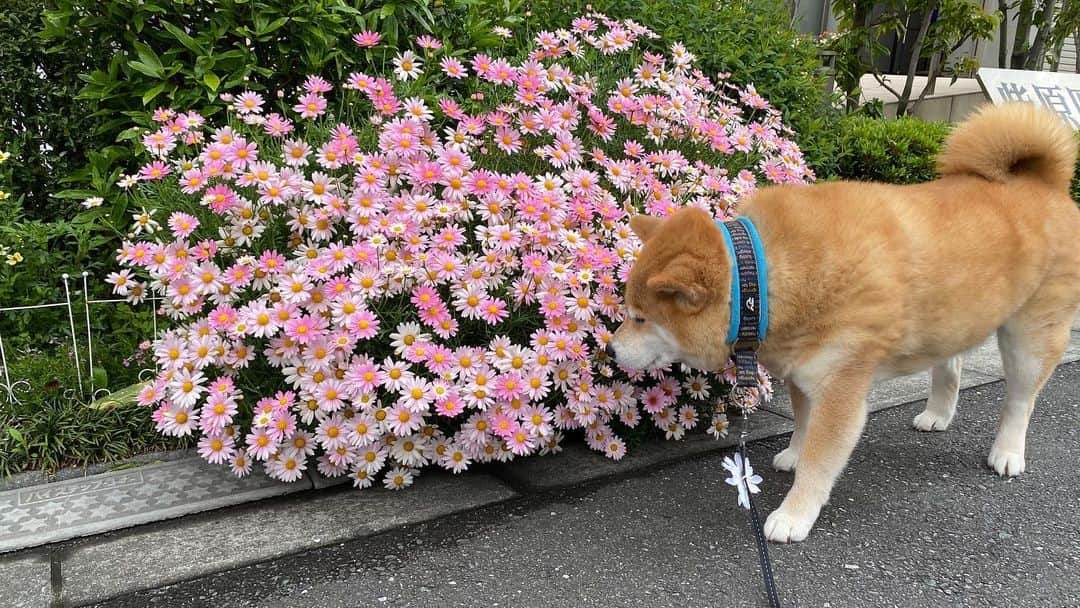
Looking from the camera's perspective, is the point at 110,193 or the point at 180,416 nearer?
the point at 180,416

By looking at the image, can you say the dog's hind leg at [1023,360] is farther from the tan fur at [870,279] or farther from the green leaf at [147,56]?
the green leaf at [147,56]

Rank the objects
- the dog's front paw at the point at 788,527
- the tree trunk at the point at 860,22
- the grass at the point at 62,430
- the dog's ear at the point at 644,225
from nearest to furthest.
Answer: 1. the dog's front paw at the point at 788,527
2. the dog's ear at the point at 644,225
3. the grass at the point at 62,430
4. the tree trunk at the point at 860,22

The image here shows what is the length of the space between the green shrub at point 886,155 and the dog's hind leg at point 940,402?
7.64 feet

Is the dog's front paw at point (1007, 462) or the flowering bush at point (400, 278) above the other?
the flowering bush at point (400, 278)

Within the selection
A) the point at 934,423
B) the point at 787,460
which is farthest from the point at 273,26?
the point at 934,423

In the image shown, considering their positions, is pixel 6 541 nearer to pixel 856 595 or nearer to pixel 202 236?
pixel 202 236

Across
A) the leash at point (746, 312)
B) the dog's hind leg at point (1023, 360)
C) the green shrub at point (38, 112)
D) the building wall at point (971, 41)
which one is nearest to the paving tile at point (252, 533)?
the leash at point (746, 312)

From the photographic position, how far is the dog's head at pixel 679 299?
250cm

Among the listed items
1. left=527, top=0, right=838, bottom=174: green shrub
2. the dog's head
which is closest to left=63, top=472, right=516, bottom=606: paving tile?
the dog's head

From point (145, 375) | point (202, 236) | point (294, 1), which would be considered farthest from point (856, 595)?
point (294, 1)

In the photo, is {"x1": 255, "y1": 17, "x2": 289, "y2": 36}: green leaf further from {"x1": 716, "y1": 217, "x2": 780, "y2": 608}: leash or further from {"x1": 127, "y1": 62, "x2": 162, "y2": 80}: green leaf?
{"x1": 716, "y1": 217, "x2": 780, "y2": 608}: leash

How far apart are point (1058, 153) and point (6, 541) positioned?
13.6 feet

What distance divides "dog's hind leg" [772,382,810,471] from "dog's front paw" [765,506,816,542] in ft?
1.25

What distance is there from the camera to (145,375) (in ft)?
11.5
